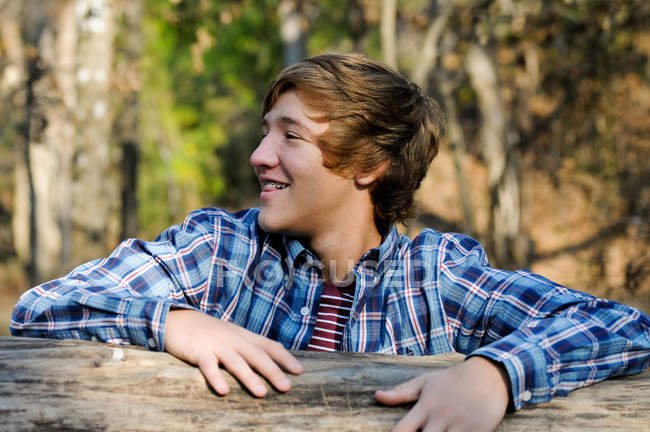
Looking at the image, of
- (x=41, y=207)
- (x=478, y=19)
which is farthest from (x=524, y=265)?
(x=41, y=207)

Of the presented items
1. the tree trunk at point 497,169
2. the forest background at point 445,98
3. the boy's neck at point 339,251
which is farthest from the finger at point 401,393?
the tree trunk at point 497,169

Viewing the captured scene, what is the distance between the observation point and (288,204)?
6.92 feet

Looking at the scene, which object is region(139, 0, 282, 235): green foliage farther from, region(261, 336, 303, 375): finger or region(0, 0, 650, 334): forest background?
region(261, 336, 303, 375): finger

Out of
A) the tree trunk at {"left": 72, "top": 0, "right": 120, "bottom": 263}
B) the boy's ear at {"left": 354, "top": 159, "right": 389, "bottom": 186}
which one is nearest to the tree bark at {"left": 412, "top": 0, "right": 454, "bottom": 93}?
the tree trunk at {"left": 72, "top": 0, "right": 120, "bottom": 263}

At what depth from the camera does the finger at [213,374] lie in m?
1.42

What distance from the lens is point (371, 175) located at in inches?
91.9

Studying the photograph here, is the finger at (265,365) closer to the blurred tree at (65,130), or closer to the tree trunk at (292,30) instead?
the blurred tree at (65,130)

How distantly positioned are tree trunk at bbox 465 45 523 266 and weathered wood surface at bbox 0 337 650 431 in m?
8.08

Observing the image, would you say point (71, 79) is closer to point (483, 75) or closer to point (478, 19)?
point (478, 19)

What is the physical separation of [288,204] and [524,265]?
790 centimetres

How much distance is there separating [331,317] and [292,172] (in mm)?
463

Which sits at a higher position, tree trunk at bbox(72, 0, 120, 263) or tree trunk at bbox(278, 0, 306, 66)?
tree trunk at bbox(278, 0, 306, 66)

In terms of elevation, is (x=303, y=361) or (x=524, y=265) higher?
(x=303, y=361)

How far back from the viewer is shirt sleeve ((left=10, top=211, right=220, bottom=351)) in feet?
5.40
